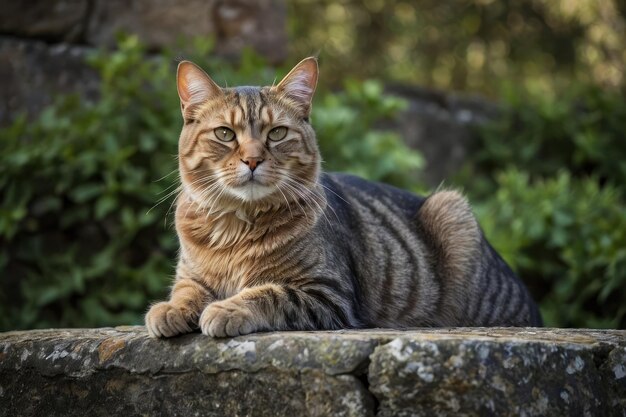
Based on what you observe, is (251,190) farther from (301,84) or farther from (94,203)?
(94,203)

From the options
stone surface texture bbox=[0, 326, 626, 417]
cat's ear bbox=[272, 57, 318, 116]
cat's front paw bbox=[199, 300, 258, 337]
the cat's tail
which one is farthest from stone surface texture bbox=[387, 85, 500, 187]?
cat's front paw bbox=[199, 300, 258, 337]

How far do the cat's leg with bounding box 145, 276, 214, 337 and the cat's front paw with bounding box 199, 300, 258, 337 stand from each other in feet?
0.38

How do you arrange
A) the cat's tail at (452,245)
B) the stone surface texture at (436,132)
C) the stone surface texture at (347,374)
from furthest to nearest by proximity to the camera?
the stone surface texture at (436,132) → the cat's tail at (452,245) → the stone surface texture at (347,374)

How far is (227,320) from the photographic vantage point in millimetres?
2840

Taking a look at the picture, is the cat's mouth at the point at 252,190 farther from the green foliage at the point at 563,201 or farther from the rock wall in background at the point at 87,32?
the rock wall in background at the point at 87,32

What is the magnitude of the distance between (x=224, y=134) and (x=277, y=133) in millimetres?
213

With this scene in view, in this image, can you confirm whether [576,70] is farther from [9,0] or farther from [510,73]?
[9,0]

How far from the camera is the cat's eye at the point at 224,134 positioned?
3256 mm

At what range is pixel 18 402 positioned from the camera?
3.22 meters

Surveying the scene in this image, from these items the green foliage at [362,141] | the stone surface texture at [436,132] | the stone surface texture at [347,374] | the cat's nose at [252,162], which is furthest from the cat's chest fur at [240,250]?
the stone surface texture at [436,132]

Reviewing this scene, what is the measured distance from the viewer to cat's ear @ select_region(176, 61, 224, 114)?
342 cm

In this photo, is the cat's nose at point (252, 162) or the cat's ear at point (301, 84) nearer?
the cat's nose at point (252, 162)

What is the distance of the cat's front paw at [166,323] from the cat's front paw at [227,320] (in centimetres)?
10

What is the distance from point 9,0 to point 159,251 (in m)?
2.09
